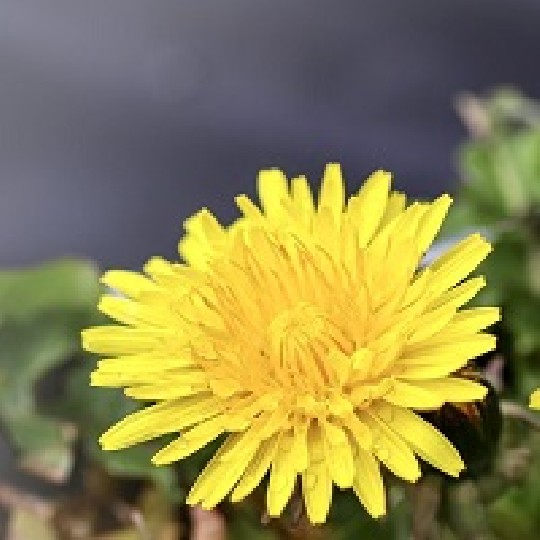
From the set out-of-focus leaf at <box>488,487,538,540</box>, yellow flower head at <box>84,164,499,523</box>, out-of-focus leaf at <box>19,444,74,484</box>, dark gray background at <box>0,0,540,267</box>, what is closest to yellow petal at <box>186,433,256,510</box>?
yellow flower head at <box>84,164,499,523</box>

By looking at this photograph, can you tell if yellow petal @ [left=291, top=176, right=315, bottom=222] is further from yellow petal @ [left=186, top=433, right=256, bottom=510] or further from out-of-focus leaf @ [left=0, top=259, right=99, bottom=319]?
out-of-focus leaf @ [left=0, top=259, right=99, bottom=319]

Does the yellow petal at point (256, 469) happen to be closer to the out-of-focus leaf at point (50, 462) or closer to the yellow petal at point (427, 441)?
the yellow petal at point (427, 441)

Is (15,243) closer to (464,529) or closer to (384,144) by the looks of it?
(384,144)

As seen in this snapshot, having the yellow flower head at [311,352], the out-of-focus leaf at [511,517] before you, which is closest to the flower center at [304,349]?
the yellow flower head at [311,352]

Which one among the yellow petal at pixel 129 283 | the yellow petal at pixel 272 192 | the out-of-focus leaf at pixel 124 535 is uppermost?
the yellow petal at pixel 272 192

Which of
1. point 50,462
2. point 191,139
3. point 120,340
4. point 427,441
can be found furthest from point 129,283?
point 191,139
